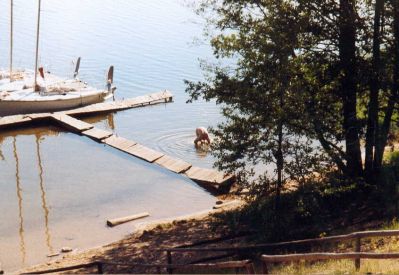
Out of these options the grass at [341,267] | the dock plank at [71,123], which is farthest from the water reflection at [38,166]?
the grass at [341,267]

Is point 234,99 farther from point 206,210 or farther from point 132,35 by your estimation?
point 132,35

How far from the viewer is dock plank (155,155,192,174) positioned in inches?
1183

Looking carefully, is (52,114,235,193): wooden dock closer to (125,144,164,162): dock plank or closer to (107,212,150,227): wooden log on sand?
(125,144,164,162): dock plank

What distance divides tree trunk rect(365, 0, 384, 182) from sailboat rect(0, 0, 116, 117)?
2865 centimetres

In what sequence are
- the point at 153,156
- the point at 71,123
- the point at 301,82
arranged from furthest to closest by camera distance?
the point at 71,123, the point at 153,156, the point at 301,82

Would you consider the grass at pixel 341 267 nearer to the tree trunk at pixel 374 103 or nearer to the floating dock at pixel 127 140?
the tree trunk at pixel 374 103

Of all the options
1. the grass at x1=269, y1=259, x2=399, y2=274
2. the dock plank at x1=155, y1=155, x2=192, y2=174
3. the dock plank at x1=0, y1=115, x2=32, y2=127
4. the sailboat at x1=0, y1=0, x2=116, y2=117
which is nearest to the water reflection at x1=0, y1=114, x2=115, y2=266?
the dock plank at x1=0, y1=115, x2=32, y2=127

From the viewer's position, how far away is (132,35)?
70875 millimetres

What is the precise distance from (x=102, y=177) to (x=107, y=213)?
517 cm

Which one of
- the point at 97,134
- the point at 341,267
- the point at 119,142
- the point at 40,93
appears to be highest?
the point at 40,93

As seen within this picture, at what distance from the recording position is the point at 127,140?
35406 mm

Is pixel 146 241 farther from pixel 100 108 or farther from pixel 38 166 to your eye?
pixel 100 108

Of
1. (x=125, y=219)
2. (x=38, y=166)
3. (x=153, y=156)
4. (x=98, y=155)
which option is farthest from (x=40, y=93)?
(x=125, y=219)

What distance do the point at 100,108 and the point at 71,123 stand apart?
541cm
